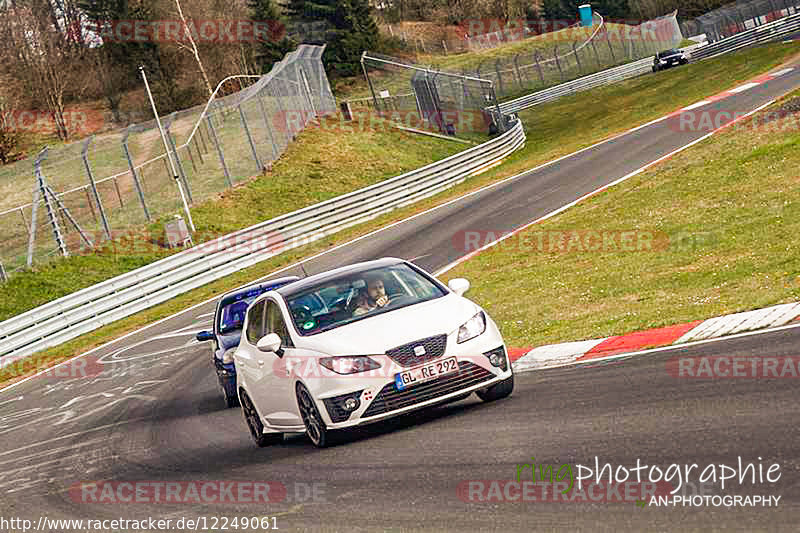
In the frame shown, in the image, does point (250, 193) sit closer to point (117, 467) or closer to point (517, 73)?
point (117, 467)

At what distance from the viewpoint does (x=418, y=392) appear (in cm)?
942

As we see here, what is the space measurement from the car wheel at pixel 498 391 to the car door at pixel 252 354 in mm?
2098

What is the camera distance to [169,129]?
3734 centimetres

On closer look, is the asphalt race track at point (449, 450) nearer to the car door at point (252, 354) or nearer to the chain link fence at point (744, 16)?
the car door at point (252, 354)

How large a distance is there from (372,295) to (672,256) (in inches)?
317

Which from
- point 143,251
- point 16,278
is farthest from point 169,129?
point 16,278

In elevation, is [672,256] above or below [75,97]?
below

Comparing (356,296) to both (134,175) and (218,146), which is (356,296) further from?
(218,146)

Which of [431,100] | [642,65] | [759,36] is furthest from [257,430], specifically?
[642,65]

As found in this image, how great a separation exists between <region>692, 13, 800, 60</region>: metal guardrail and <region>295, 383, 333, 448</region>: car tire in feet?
207

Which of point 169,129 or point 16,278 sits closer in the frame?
point 16,278

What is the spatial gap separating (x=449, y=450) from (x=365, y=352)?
4.20 feet

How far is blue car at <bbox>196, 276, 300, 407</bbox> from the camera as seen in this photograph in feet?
46.5

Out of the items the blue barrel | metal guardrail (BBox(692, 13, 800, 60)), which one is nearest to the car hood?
metal guardrail (BBox(692, 13, 800, 60))
